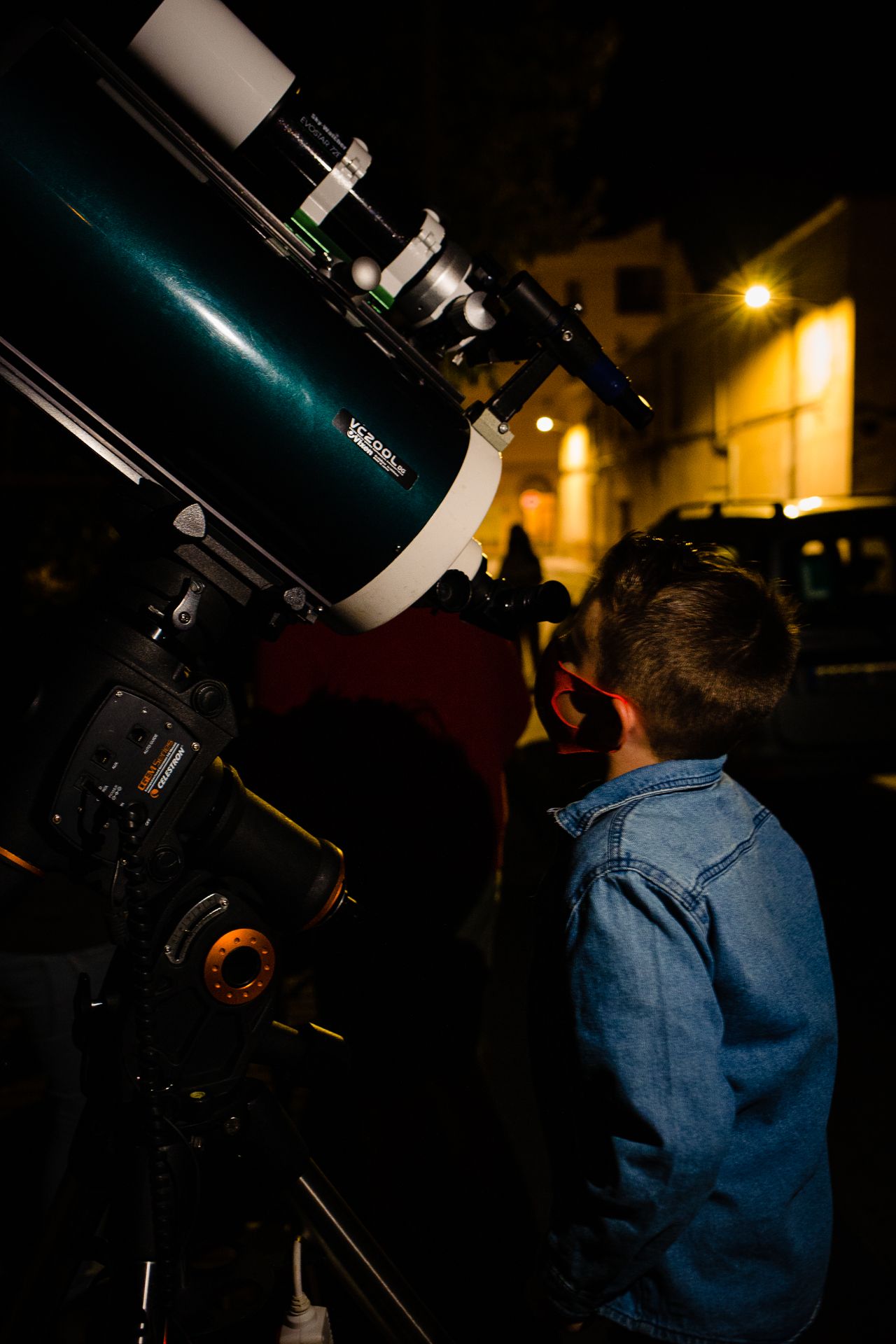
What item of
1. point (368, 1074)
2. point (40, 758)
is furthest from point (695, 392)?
point (40, 758)

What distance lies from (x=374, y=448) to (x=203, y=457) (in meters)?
0.24

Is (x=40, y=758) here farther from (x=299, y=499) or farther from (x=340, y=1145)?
(x=340, y=1145)

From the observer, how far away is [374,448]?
52.3 inches

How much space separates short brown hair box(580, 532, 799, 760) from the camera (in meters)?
1.42

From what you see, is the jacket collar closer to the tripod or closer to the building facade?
the tripod

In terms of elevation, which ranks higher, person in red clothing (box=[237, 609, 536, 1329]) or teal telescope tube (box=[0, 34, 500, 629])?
teal telescope tube (box=[0, 34, 500, 629])

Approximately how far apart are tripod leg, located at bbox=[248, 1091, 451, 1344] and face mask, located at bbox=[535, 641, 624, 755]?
29.2 inches

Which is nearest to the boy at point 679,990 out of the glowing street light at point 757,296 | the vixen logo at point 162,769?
the vixen logo at point 162,769

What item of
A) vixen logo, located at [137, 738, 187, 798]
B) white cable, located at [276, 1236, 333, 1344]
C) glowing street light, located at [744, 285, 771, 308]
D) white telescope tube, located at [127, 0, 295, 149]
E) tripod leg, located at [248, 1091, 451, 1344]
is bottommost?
white cable, located at [276, 1236, 333, 1344]

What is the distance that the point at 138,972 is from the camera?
119cm

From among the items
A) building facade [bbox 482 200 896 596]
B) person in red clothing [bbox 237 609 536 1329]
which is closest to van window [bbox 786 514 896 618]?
building facade [bbox 482 200 896 596]

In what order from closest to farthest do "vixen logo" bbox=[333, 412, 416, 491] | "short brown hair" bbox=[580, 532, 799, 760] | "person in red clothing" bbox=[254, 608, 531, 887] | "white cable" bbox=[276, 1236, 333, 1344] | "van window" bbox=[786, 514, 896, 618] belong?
"vixen logo" bbox=[333, 412, 416, 491] → "short brown hair" bbox=[580, 532, 799, 760] → "white cable" bbox=[276, 1236, 333, 1344] → "person in red clothing" bbox=[254, 608, 531, 887] → "van window" bbox=[786, 514, 896, 618]

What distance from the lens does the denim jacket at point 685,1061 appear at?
1.25 meters

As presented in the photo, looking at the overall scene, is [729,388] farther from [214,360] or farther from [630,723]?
[214,360]
